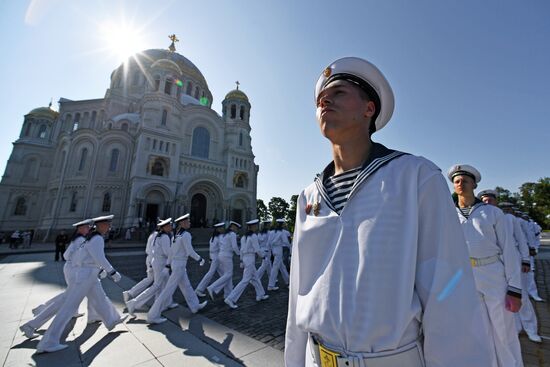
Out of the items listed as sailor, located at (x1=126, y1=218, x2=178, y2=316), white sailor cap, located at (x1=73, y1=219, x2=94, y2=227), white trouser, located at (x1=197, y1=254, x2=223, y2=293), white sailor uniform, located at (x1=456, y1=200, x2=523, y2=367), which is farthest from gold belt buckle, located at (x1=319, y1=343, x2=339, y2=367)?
white trouser, located at (x1=197, y1=254, x2=223, y2=293)

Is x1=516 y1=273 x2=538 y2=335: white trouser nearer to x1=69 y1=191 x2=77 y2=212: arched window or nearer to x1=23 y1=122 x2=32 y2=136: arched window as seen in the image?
x1=69 y1=191 x2=77 y2=212: arched window

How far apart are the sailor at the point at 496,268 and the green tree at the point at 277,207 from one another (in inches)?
2427

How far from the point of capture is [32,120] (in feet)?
118

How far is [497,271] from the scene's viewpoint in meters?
3.03

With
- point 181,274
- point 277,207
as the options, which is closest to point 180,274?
point 181,274

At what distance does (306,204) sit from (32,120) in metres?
51.9

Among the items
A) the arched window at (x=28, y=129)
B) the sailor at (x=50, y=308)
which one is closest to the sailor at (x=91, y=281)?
the sailor at (x=50, y=308)

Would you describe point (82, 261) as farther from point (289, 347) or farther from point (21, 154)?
point (21, 154)

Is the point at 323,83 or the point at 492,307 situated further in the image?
the point at 492,307

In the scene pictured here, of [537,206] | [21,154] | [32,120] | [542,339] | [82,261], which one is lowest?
[542,339]

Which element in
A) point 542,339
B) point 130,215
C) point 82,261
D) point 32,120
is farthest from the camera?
point 32,120

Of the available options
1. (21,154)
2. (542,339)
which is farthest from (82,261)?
(21,154)

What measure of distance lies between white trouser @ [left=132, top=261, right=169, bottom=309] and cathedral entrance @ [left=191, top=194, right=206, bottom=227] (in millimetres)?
23039

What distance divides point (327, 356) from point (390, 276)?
49cm
